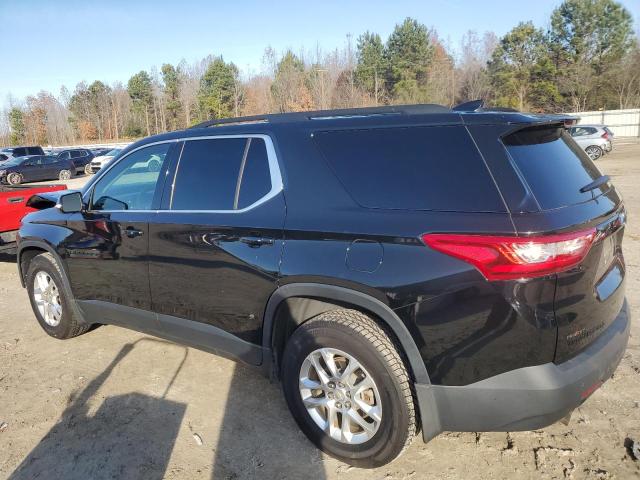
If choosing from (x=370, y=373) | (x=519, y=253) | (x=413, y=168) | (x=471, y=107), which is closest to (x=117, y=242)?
(x=370, y=373)

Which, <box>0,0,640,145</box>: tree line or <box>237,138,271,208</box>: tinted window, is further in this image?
<box>0,0,640,145</box>: tree line

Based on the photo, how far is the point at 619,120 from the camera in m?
42.3

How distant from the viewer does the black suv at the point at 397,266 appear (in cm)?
225

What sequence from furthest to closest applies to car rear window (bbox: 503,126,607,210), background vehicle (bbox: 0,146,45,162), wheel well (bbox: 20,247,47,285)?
background vehicle (bbox: 0,146,45,162), wheel well (bbox: 20,247,47,285), car rear window (bbox: 503,126,607,210)

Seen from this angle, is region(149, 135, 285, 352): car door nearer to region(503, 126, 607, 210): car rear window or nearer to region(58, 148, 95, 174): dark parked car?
region(503, 126, 607, 210): car rear window

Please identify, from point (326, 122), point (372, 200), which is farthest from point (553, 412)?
point (326, 122)

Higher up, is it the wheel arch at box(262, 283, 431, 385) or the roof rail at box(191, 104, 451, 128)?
the roof rail at box(191, 104, 451, 128)

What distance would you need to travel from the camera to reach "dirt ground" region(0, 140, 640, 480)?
2748 mm

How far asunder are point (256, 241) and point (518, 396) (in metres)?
1.60

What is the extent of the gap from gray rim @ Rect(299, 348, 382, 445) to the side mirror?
8.19 ft

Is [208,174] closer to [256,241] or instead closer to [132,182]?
[256,241]

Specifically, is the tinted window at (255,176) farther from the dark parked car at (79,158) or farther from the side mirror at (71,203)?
the dark parked car at (79,158)

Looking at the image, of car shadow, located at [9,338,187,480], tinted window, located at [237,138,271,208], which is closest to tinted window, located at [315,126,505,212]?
tinted window, located at [237,138,271,208]

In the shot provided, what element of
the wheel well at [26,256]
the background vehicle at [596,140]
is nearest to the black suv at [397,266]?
the wheel well at [26,256]
